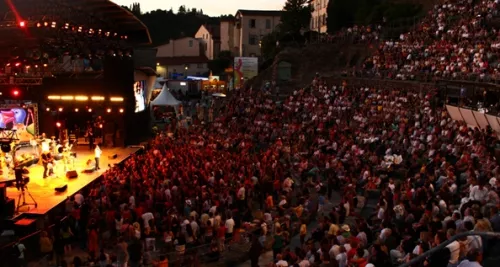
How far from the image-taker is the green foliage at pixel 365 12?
4281 centimetres

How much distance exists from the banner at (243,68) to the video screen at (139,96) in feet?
74.8

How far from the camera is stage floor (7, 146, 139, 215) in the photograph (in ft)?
52.4

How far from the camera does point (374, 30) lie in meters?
41.2

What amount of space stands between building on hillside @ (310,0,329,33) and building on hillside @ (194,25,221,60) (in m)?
20.3

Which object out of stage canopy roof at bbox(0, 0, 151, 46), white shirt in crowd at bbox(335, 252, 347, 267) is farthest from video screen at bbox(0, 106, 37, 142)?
white shirt in crowd at bbox(335, 252, 347, 267)

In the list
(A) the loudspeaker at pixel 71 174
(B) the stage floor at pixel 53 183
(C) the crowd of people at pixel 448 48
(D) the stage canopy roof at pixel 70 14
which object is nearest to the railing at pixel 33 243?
(B) the stage floor at pixel 53 183

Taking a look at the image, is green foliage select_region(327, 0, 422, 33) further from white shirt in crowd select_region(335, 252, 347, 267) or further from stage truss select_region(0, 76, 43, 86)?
white shirt in crowd select_region(335, 252, 347, 267)

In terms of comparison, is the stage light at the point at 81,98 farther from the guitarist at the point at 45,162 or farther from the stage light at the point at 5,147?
the guitarist at the point at 45,162

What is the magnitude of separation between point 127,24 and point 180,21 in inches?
3532

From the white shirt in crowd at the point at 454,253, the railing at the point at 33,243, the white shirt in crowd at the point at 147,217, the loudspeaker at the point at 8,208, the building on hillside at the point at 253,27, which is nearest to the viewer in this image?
the white shirt in crowd at the point at 454,253

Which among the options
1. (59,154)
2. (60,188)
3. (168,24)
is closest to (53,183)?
(60,188)

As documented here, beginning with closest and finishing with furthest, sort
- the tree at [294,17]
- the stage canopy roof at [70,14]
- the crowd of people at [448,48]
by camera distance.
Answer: the stage canopy roof at [70,14] < the crowd of people at [448,48] < the tree at [294,17]

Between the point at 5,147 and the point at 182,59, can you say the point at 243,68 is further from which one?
the point at 5,147

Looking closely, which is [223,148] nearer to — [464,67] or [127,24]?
[127,24]
